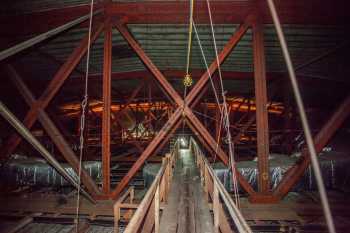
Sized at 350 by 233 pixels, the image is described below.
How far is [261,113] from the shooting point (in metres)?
4.95

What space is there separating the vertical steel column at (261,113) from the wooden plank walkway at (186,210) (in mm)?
1348

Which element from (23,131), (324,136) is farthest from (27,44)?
(324,136)

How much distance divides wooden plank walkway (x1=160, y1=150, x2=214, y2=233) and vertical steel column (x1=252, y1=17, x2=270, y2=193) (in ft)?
4.42

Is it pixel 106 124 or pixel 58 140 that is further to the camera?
pixel 106 124

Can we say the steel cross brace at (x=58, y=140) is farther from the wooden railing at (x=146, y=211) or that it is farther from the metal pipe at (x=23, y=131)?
the wooden railing at (x=146, y=211)

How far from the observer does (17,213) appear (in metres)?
6.01

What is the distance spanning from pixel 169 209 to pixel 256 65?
11.8 ft

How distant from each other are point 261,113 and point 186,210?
105 inches

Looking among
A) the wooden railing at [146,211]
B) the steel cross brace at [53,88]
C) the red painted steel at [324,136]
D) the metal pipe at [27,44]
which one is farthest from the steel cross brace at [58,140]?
the red painted steel at [324,136]

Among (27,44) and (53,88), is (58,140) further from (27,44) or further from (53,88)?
(27,44)

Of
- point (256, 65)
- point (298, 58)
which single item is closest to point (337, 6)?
point (256, 65)

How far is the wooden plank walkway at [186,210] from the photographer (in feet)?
14.9

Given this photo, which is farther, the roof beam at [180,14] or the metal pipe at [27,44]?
the roof beam at [180,14]

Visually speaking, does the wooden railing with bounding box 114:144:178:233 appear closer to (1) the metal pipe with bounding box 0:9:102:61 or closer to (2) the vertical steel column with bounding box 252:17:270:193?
(2) the vertical steel column with bounding box 252:17:270:193
